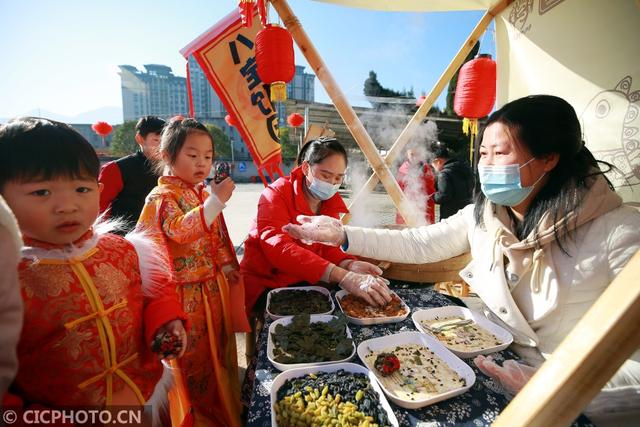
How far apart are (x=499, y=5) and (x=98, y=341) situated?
14.4ft

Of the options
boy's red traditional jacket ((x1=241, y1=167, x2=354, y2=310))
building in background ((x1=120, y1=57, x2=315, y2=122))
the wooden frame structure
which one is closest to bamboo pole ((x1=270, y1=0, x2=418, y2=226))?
boy's red traditional jacket ((x1=241, y1=167, x2=354, y2=310))

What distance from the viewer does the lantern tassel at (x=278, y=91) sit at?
3.34 meters

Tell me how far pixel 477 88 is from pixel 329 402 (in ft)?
12.5

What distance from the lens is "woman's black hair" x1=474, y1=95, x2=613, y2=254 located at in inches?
57.9

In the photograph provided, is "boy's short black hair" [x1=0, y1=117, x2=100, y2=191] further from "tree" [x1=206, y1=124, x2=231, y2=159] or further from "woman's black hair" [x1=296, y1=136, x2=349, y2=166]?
"tree" [x1=206, y1=124, x2=231, y2=159]

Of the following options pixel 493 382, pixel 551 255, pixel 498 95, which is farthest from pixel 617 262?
pixel 498 95

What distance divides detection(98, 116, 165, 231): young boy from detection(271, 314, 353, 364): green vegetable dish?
2.27 metres

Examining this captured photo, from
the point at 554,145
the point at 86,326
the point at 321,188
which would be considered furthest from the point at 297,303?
the point at 554,145

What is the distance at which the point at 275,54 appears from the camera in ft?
10.2

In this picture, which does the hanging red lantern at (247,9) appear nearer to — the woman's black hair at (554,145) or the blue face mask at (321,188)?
the blue face mask at (321,188)

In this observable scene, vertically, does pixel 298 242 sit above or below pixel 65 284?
below

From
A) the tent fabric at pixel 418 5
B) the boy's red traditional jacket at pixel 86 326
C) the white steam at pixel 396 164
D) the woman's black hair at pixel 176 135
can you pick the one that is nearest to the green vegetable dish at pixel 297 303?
the boy's red traditional jacket at pixel 86 326

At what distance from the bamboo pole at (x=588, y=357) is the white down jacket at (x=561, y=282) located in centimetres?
84

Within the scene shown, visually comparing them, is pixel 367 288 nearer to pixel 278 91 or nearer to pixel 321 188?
pixel 321 188
